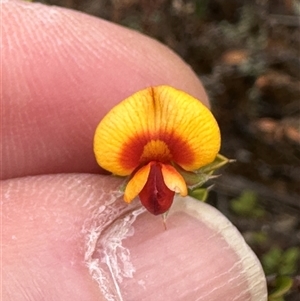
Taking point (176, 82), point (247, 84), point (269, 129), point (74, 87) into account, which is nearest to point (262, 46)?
point (247, 84)

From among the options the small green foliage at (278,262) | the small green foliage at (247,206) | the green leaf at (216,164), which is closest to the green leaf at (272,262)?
the small green foliage at (278,262)

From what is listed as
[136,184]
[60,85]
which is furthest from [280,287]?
[60,85]

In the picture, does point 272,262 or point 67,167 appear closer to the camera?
point 67,167

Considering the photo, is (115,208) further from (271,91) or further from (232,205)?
(271,91)

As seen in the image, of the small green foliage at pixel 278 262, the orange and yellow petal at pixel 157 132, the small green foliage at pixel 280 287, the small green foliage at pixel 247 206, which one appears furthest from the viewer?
the small green foliage at pixel 247 206

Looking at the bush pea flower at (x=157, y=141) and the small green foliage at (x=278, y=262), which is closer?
the bush pea flower at (x=157, y=141)

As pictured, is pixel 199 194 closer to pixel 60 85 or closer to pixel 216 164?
pixel 216 164

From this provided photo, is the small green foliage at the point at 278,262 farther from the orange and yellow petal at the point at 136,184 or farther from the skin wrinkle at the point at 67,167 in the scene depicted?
the orange and yellow petal at the point at 136,184
